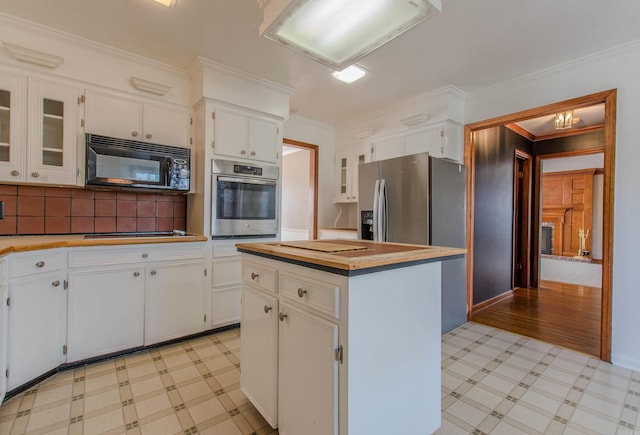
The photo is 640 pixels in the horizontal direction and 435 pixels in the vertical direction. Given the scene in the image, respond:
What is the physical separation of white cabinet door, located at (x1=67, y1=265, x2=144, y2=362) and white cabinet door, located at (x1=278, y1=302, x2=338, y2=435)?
61.6 inches

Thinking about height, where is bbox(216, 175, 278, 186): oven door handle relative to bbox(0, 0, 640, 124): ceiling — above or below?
below

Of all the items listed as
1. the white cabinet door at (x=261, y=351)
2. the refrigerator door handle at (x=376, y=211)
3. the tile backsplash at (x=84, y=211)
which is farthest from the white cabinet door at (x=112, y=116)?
the refrigerator door handle at (x=376, y=211)

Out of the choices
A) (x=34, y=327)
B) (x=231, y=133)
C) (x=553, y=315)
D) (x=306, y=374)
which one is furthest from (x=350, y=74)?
(x=553, y=315)

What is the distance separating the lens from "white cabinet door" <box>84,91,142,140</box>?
7.82 feet

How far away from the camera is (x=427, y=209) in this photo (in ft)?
9.16

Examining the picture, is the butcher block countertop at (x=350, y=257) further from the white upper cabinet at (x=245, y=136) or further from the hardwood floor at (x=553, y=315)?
the hardwood floor at (x=553, y=315)

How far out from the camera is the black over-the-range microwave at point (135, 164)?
7.56 ft

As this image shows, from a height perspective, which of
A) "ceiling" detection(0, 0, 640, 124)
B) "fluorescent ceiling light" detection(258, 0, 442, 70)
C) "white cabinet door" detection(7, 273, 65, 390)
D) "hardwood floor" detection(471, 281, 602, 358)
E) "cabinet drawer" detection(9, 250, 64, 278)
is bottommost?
"hardwood floor" detection(471, 281, 602, 358)

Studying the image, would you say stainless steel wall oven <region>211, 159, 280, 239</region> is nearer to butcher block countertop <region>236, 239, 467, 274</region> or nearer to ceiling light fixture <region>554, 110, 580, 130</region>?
butcher block countertop <region>236, 239, 467, 274</region>

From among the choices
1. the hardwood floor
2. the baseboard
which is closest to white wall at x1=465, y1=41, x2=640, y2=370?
the hardwood floor

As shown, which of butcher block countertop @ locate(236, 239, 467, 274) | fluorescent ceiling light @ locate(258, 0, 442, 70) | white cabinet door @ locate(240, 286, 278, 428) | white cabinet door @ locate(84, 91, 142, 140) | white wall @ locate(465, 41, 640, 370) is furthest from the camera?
white cabinet door @ locate(84, 91, 142, 140)

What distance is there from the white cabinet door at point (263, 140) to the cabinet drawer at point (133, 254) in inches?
42.7

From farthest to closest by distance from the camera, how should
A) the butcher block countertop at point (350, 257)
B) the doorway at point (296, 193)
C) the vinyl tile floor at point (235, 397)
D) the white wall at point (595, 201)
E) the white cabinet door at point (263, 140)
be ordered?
the white wall at point (595, 201) → the doorway at point (296, 193) → the white cabinet door at point (263, 140) → the vinyl tile floor at point (235, 397) → the butcher block countertop at point (350, 257)

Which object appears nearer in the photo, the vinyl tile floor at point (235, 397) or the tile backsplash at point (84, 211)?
the vinyl tile floor at point (235, 397)
